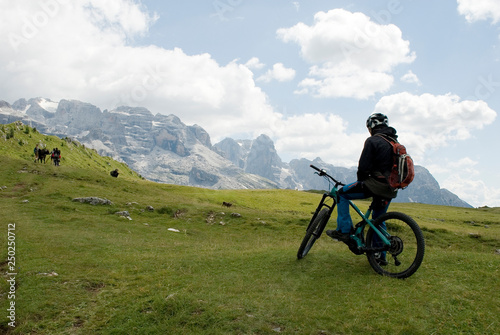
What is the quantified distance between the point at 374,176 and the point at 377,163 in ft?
1.34

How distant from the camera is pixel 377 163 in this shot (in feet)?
31.6

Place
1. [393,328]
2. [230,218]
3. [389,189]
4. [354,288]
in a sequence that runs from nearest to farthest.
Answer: [393,328] → [354,288] → [389,189] → [230,218]

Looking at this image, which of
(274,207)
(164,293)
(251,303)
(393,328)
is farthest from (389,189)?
(274,207)

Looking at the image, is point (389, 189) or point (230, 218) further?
point (230, 218)

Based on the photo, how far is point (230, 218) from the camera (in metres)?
28.8

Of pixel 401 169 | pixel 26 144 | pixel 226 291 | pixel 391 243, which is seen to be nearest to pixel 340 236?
pixel 391 243

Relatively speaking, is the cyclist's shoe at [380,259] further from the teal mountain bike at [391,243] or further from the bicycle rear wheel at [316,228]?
the bicycle rear wheel at [316,228]

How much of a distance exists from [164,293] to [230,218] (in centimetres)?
2003

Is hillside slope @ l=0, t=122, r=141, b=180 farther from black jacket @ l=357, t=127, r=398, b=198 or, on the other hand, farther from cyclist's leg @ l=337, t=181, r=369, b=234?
black jacket @ l=357, t=127, r=398, b=198

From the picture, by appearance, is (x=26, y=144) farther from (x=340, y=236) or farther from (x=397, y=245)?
(x=397, y=245)

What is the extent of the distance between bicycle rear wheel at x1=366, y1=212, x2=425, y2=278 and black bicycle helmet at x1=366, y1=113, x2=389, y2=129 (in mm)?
2881

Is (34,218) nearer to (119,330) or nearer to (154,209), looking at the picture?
(154,209)

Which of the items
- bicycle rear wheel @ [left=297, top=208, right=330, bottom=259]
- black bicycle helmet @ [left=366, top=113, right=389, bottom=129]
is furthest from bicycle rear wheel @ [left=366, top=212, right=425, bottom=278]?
black bicycle helmet @ [left=366, top=113, right=389, bottom=129]

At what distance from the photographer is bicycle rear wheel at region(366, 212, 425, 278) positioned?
8.88m
